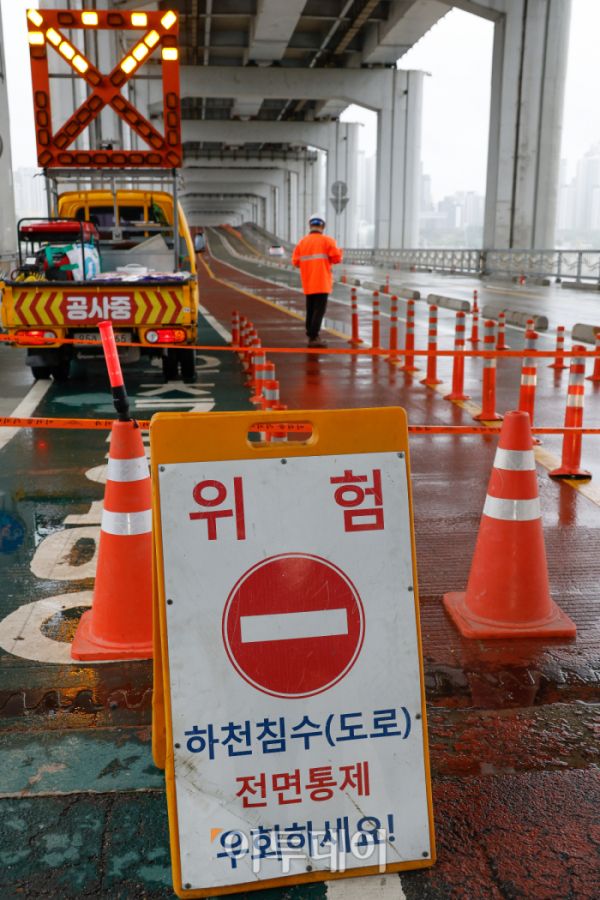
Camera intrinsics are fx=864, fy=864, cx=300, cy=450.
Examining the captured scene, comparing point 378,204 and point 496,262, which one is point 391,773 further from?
point 378,204

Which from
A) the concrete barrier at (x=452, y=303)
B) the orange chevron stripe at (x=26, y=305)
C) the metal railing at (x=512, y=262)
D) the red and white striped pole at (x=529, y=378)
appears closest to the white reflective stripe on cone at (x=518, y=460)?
the red and white striped pole at (x=529, y=378)

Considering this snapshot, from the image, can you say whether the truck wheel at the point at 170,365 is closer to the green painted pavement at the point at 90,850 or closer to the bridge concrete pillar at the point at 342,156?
the green painted pavement at the point at 90,850

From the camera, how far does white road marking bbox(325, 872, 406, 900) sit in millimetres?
2377

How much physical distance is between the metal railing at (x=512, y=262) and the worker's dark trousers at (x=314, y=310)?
59.0 ft

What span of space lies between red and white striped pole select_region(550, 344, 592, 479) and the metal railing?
81.5 ft

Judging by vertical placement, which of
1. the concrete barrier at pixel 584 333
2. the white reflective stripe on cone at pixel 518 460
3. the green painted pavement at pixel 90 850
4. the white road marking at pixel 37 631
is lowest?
the white road marking at pixel 37 631

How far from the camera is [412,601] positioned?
2531 mm

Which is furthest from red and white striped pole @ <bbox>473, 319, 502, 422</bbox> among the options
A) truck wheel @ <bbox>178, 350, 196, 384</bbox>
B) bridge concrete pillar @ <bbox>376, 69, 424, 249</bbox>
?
bridge concrete pillar @ <bbox>376, 69, 424, 249</bbox>

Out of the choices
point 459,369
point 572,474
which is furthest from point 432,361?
point 572,474

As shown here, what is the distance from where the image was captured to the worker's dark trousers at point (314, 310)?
14695mm

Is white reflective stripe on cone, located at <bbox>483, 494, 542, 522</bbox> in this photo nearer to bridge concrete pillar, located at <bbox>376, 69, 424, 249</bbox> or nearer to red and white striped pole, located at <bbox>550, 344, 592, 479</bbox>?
red and white striped pole, located at <bbox>550, 344, 592, 479</bbox>

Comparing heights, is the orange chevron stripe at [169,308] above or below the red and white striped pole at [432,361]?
above

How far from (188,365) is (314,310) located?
4.21 m

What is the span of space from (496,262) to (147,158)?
95.1ft
